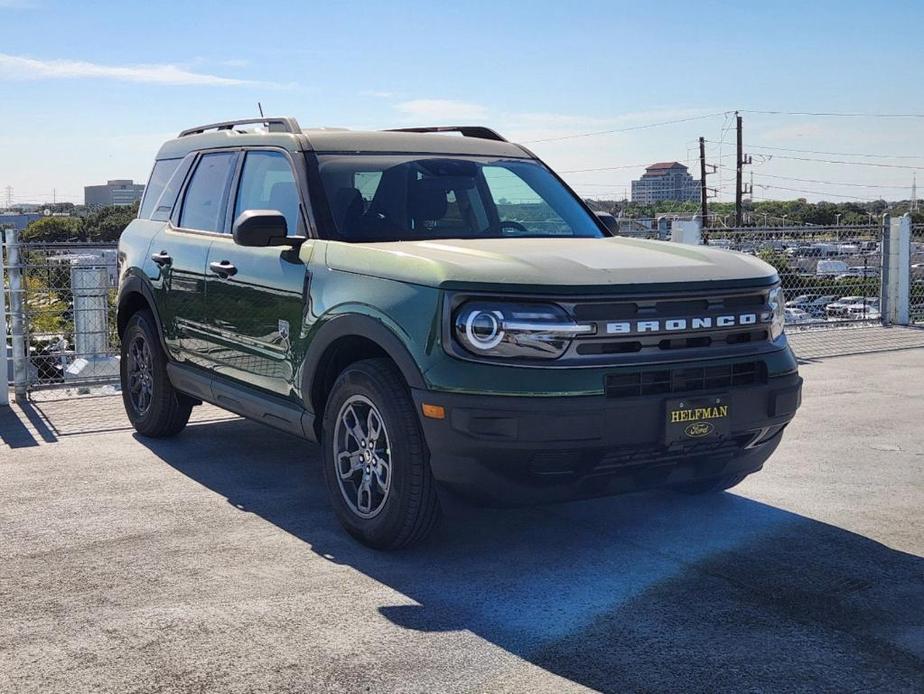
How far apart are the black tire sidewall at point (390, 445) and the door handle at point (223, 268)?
4.23ft

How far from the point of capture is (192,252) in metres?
6.67

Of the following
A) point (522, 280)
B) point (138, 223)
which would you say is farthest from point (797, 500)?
point (138, 223)

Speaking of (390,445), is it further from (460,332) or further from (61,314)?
(61,314)

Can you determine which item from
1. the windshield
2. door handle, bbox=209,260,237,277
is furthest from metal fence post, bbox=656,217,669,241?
door handle, bbox=209,260,237,277

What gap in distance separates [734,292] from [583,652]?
1850 mm

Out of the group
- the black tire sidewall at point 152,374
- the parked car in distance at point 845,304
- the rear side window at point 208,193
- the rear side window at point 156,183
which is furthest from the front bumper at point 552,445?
the parked car in distance at point 845,304

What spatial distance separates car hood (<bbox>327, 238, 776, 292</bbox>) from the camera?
461 centimetres

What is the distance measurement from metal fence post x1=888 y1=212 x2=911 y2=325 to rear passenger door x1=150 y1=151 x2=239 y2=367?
419 inches

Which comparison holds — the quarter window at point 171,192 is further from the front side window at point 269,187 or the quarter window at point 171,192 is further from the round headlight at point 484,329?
the round headlight at point 484,329

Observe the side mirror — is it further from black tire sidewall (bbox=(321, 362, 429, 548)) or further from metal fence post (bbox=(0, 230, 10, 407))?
metal fence post (bbox=(0, 230, 10, 407))

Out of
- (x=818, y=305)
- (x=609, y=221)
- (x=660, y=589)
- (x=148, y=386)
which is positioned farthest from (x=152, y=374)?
(x=818, y=305)

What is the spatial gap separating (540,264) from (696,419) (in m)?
0.91

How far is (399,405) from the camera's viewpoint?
4785 mm

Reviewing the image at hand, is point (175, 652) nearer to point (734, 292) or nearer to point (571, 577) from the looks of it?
point (571, 577)
